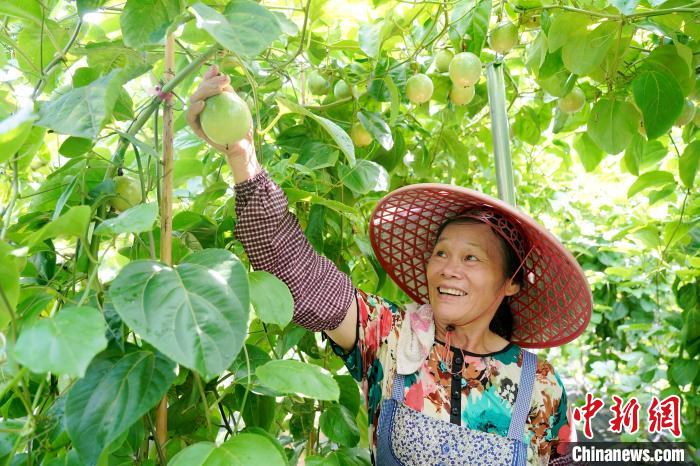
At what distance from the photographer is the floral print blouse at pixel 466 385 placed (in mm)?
1268

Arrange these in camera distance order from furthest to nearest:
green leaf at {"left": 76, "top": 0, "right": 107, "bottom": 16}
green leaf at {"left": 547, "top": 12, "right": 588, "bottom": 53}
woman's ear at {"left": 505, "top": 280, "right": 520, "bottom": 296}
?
woman's ear at {"left": 505, "top": 280, "right": 520, "bottom": 296} → green leaf at {"left": 547, "top": 12, "right": 588, "bottom": 53} → green leaf at {"left": 76, "top": 0, "right": 107, "bottom": 16}

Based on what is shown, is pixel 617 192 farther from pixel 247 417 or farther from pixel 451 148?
pixel 247 417

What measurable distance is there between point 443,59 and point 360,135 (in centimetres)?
25

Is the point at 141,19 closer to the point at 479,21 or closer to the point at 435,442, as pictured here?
the point at 479,21

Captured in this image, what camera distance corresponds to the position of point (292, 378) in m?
0.72

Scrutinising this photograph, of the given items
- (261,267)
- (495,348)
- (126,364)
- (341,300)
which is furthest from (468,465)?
(126,364)

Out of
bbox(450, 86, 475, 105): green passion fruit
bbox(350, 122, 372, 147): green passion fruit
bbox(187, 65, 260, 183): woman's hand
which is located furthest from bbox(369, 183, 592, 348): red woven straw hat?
bbox(187, 65, 260, 183): woman's hand

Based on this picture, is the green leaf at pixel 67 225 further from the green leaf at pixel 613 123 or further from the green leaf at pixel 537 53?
the green leaf at pixel 613 123

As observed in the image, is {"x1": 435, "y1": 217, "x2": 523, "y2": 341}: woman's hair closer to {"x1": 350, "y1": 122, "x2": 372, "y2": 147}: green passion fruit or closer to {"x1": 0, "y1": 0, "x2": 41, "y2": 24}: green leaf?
{"x1": 350, "y1": 122, "x2": 372, "y2": 147}: green passion fruit

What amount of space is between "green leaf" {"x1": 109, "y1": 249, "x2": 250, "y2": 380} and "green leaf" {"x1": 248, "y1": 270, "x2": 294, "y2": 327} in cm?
11

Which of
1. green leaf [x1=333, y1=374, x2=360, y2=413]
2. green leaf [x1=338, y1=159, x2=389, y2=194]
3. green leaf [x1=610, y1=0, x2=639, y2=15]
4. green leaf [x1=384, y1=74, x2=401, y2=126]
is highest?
green leaf [x1=610, y1=0, x2=639, y2=15]

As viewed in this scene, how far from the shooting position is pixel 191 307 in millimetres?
631

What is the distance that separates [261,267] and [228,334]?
1.65ft

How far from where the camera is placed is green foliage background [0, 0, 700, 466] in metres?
0.63
